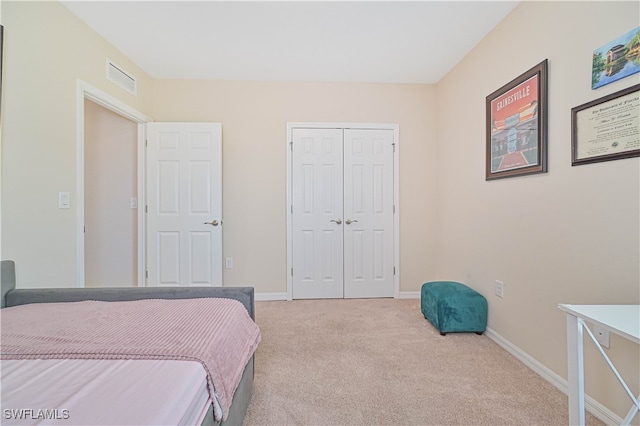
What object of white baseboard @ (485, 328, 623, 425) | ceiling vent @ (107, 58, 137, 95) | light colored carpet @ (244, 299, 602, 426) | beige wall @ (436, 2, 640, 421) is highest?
ceiling vent @ (107, 58, 137, 95)

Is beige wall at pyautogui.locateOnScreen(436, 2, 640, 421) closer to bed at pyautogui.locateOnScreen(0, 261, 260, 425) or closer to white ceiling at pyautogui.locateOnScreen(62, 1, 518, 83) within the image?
white ceiling at pyautogui.locateOnScreen(62, 1, 518, 83)

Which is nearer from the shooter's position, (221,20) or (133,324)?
(133,324)

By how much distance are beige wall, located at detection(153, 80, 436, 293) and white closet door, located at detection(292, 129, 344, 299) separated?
17 centimetres

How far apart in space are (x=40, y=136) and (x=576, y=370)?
3.17m

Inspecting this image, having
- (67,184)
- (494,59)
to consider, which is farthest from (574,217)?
(67,184)

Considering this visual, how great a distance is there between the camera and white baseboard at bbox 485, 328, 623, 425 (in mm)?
1381

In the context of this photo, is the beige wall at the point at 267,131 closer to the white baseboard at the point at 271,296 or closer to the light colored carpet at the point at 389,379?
the white baseboard at the point at 271,296

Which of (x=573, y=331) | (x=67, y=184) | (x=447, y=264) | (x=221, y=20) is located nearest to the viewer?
(x=573, y=331)

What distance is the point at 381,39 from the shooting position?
2.40 metres

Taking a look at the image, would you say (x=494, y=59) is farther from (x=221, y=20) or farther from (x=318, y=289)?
(x=318, y=289)

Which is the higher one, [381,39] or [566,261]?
[381,39]

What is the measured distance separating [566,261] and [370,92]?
254 centimetres

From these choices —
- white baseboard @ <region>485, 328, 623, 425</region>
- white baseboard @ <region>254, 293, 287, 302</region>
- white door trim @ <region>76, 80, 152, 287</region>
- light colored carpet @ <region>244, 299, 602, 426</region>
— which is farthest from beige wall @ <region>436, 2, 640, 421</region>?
white door trim @ <region>76, 80, 152, 287</region>

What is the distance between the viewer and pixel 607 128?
1381mm
